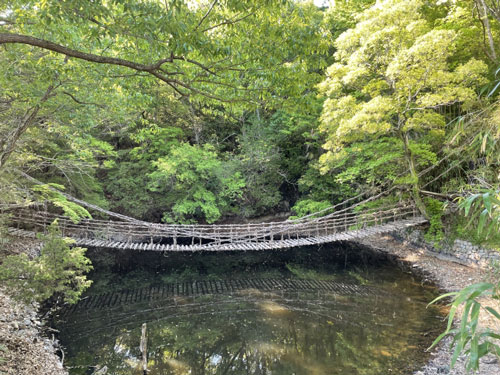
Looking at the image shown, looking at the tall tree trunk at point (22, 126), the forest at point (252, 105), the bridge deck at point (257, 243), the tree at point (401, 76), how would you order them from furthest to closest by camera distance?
the bridge deck at point (257, 243), the tree at point (401, 76), the tall tree trunk at point (22, 126), the forest at point (252, 105)

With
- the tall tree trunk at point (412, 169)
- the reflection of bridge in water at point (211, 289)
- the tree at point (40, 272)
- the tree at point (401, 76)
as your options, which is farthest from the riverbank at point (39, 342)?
the tree at point (401, 76)

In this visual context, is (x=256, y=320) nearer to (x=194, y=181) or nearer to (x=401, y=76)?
(x=194, y=181)

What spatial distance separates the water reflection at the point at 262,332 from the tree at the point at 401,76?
3.57 meters

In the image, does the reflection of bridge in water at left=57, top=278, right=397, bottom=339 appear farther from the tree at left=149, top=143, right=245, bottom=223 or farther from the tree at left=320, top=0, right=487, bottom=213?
the tree at left=320, top=0, right=487, bottom=213

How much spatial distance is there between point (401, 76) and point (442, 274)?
488 cm

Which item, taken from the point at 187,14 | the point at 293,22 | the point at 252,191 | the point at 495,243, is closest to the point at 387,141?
the point at 495,243

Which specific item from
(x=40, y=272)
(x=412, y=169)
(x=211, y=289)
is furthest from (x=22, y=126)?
(x=412, y=169)

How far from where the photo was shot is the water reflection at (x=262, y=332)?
Result: 4316 mm

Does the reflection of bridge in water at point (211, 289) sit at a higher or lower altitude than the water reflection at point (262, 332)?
higher

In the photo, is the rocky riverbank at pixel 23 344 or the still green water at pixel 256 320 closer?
the rocky riverbank at pixel 23 344

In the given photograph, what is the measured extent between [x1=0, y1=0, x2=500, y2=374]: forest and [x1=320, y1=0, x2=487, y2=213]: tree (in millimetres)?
34

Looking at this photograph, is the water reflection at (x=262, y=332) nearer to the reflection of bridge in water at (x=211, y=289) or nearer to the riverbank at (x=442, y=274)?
the reflection of bridge in water at (x=211, y=289)

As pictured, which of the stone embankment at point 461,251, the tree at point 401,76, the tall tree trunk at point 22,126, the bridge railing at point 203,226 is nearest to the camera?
the tall tree trunk at point 22,126

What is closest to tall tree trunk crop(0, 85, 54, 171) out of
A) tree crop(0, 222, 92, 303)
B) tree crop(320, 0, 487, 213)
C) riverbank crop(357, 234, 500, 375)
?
tree crop(0, 222, 92, 303)
